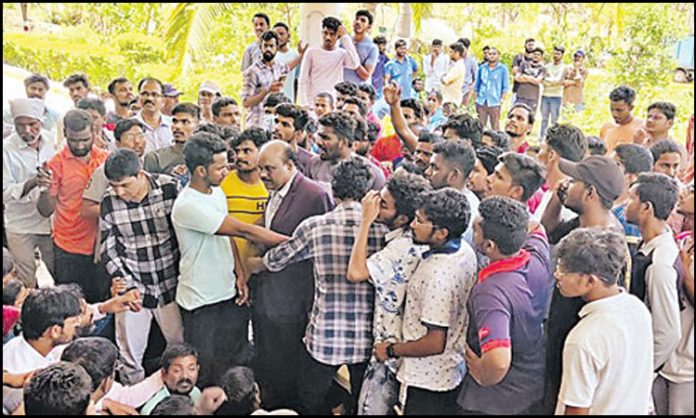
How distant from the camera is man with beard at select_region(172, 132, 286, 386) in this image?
2.74 metres

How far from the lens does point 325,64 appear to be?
17.4ft

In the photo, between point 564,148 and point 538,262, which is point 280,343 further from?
point 564,148

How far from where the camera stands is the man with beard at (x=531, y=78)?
7586mm

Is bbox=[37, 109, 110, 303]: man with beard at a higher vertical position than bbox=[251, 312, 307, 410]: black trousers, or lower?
higher

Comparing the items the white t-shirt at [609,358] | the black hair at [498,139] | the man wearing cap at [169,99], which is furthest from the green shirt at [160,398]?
the man wearing cap at [169,99]

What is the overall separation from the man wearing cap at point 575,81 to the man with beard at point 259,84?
3837 millimetres

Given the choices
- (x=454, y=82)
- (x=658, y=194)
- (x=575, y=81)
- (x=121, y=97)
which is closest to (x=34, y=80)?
(x=121, y=97)

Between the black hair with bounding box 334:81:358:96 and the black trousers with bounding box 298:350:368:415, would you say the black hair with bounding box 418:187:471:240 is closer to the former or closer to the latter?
the black trousers with bounding box 298:350:368:415

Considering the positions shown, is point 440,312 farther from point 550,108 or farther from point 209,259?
point 550,108

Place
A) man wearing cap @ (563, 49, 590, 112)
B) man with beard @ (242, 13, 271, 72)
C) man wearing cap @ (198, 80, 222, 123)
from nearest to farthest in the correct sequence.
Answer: man wearing cap @ (198, 80, 222, 123)
man with beard @ (242, 13, 271, 72)
man wearing cap @ (563, 49, 590, 112)

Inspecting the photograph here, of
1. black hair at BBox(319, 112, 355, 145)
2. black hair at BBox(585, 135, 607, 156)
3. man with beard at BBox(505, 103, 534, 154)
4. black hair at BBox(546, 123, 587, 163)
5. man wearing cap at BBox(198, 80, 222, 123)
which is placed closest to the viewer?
black hair at BBox(546, 123, 587, 163)

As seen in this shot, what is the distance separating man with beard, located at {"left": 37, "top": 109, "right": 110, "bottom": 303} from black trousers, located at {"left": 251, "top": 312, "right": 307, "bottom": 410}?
846mm

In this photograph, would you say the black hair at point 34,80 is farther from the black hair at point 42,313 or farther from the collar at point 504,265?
the collar at point 504,265

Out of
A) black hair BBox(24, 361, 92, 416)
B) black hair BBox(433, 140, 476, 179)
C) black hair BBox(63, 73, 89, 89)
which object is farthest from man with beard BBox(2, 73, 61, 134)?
black hair BBox(24, 361, 92, 416)
